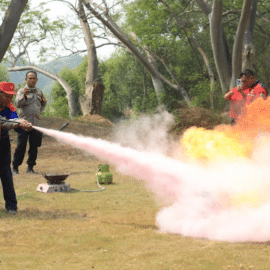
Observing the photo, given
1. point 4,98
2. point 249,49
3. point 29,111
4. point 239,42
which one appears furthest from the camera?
point 249,49

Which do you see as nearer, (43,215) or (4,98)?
(4,98)

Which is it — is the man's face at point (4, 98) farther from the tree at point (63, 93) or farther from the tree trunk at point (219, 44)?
the tree at point (63, 93)

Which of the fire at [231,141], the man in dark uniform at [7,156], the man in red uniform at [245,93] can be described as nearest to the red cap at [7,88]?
the man in dark uniform at [7,156]

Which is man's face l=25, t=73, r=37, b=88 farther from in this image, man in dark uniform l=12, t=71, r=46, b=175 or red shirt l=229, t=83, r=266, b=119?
red shirt l=229, t=83, r=266, b=119

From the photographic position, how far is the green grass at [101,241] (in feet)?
11.9

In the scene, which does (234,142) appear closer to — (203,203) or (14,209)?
(203,203)

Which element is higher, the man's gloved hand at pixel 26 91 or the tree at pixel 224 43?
the tree at pixel 224 43

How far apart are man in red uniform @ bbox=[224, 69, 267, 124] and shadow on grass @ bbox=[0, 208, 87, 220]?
3.64 metres

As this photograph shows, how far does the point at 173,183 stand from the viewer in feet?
18.5

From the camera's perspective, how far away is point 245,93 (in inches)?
272

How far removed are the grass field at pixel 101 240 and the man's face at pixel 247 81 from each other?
114 inches

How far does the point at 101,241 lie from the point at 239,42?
42.5 feet

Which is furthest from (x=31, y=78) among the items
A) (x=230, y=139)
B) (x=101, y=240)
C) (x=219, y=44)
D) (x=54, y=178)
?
(x=219, y=44)

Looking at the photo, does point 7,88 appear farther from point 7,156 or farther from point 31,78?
point 31,78
